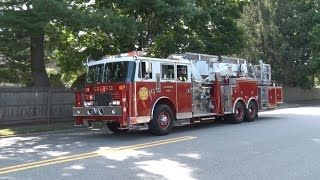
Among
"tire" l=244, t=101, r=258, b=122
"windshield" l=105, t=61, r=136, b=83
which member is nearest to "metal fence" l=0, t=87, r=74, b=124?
"windshield" l=105, t=61, r=136, b=83

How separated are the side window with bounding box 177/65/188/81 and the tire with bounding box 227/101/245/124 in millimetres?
3814

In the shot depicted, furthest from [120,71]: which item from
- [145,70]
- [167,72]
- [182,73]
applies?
[182,73]

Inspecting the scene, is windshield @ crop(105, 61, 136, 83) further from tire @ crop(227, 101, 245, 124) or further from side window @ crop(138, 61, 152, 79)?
tire @ crop(227, 101, 245, 124)

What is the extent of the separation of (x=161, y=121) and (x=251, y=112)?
710 centimetres

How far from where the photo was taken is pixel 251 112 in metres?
20.7

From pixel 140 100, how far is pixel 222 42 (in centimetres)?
1519

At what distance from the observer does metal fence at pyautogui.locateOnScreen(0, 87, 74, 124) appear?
18828 millimetres

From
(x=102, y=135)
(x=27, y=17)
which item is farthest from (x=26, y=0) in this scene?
(x=102, y=135)

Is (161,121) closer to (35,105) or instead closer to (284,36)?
(35,105)

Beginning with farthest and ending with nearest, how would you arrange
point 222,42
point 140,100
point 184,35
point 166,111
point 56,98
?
1. point 222,42
2. point 184,35
3. point 56,98
4. point 166,111
5. point 140,100

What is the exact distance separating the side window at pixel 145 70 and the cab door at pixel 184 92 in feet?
5.62

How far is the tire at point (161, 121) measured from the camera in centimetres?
1466

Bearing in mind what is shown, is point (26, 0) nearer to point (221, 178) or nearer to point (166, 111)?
point (166, 111)

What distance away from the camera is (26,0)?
712 inches
